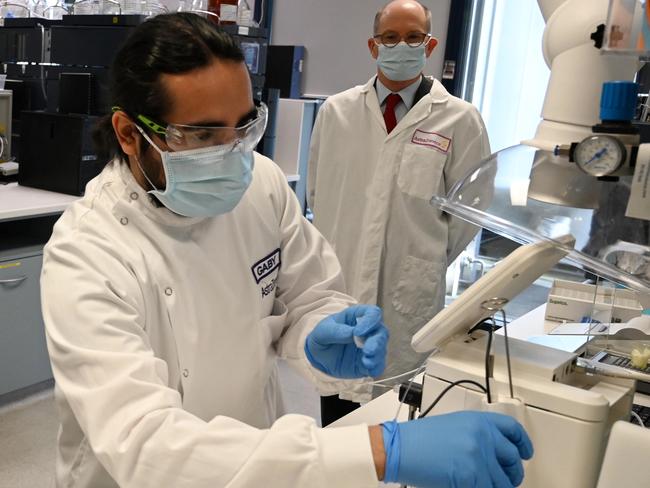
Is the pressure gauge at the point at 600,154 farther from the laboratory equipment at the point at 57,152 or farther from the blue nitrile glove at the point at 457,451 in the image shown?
the laboratory equipment at the point at 57,152

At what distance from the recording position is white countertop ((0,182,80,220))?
2.42 metres

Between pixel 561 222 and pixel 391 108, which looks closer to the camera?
pixel 561 222

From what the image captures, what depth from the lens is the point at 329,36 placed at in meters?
4.31

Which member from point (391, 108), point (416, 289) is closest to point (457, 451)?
point (416, 289)

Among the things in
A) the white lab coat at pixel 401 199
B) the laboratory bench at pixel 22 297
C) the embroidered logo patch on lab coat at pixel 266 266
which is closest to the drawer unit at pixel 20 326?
the laboratory bench at pixel 22 297

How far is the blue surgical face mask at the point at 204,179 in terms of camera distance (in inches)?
43.7

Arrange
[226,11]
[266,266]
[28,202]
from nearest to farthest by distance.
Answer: [266,266] → [28,202] → [226,11]

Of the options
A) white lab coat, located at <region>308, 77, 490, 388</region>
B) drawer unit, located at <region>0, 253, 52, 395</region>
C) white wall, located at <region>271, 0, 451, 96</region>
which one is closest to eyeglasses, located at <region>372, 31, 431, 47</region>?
white lab coat, located at <region>308, 77, 490, 388</region>

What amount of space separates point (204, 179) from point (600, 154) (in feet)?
2.01

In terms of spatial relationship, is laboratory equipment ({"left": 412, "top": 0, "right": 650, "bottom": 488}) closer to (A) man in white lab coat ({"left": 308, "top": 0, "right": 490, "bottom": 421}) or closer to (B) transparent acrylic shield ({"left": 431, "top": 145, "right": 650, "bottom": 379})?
(B) transparent acrylic shield ({"left": 431, "top": 145, "right": 650, "bottom": 379})

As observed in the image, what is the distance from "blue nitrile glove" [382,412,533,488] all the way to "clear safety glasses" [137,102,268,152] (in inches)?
20.6

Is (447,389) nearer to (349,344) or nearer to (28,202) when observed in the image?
(349,344)

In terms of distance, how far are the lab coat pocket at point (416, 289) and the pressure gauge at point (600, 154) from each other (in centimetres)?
144

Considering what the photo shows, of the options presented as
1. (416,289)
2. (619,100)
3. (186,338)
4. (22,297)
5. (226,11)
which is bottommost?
(22,297)
